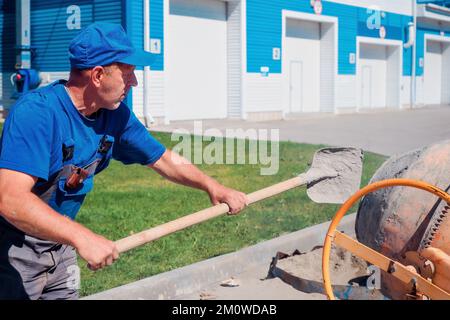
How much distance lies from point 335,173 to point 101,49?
1880 mm

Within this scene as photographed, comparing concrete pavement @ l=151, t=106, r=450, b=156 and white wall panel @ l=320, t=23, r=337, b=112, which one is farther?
white wall panel @ l=320, t=23, r=337, b=112

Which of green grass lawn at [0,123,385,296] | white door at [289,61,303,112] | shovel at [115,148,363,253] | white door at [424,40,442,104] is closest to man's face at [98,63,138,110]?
shovel at [115,148,363,253]

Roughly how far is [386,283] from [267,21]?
20085mm

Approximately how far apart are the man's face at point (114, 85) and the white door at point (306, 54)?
22330mm

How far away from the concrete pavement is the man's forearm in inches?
435

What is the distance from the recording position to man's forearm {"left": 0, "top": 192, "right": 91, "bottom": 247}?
2879 mm

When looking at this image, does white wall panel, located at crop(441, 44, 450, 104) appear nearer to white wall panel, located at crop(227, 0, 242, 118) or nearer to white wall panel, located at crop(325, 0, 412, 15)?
white wall panel, located at crop(325, 0, 412, 15)

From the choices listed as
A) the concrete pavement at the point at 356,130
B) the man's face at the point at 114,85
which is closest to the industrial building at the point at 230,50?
the concrete pavement at the point at 356,130

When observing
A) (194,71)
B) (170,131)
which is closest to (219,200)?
(170,131)

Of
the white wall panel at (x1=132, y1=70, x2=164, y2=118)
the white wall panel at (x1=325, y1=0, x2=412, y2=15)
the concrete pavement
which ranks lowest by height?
the concrete pavement

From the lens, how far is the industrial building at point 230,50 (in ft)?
63.4
